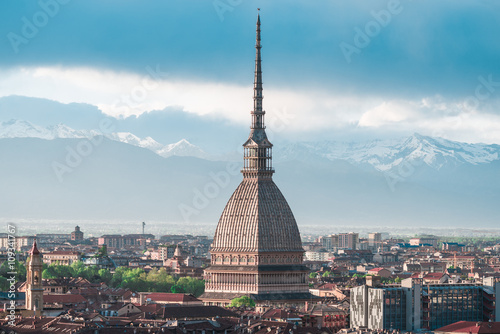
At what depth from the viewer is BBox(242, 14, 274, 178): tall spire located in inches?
4441

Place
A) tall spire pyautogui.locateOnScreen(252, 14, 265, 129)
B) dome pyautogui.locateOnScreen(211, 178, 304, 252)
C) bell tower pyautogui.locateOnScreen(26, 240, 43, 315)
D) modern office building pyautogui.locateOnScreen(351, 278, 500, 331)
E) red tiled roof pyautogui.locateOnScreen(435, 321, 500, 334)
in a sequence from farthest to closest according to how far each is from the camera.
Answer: tall spire pyautogui.locateOnScreen(252, 14, 265, 129), dome pyautogui.locateOnScreen(211, 178, 304, 252), bell tower pyautogui.locateOnScreen(26, 240, 43, 315), modern office building pyautogui.locateOnScreen(351, 278, 500, 331), red tiled roof pyautogui.locateOnScreen(435, 321, 500, 334)

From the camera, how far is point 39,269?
83.8m

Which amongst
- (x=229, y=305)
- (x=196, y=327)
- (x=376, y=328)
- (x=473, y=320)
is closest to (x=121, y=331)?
(x=196, y=327)

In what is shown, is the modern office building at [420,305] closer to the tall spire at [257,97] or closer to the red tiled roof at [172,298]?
the red tiled roof at [172,298]

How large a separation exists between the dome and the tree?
514cm

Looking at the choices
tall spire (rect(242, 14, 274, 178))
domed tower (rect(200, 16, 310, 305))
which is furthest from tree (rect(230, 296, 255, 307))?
tall spire (rect(242, 14, 274, 178))

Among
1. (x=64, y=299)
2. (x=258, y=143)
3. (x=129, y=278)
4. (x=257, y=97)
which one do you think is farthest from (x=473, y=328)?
(x=129, y=278)

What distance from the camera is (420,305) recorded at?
79.2m

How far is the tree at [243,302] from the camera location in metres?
104

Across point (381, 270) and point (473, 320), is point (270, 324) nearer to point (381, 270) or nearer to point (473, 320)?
point (473, 320)

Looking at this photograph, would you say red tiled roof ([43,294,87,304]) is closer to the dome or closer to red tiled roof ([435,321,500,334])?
the dome

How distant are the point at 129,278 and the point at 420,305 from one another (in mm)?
68417

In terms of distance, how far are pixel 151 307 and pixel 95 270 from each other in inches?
2688

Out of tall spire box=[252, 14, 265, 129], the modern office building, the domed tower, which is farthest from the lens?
tall spire box=[252, 14, 265, 129]
